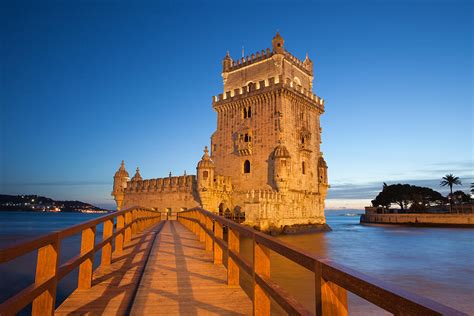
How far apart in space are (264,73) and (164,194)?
58.8 ft

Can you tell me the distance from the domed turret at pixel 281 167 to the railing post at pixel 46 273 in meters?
26.5

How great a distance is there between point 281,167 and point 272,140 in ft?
10.5

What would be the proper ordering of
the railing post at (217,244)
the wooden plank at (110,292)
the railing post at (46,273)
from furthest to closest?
the railing post at (217,244) → the wooden plank at (110,292) → the railing post at (46,273)

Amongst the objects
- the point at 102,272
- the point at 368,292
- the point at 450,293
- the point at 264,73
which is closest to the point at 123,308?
the point at 102,272

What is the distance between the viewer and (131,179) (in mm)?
42281

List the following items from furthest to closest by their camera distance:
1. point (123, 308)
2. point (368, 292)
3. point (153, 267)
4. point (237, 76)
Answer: point (237, 76) < point (153, 267) < point (123, 308) < point (368, 292)

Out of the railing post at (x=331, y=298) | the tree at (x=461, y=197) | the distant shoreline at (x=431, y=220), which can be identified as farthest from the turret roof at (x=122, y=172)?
the tree at (x=461, y=197)

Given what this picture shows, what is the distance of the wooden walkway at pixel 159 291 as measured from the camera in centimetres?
433

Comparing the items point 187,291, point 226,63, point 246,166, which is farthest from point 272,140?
point 187,291

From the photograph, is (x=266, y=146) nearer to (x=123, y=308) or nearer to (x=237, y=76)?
(x=237, y=76)

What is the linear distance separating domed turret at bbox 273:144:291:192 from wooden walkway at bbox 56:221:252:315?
22.0 meters

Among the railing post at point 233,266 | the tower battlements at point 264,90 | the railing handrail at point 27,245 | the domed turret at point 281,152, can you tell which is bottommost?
the railing post at point 233,266

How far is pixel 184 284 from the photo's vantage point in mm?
5656

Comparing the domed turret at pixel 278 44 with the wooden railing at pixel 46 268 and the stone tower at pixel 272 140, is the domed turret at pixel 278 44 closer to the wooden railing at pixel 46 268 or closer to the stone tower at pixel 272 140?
the stone tower at pixel 272 140
